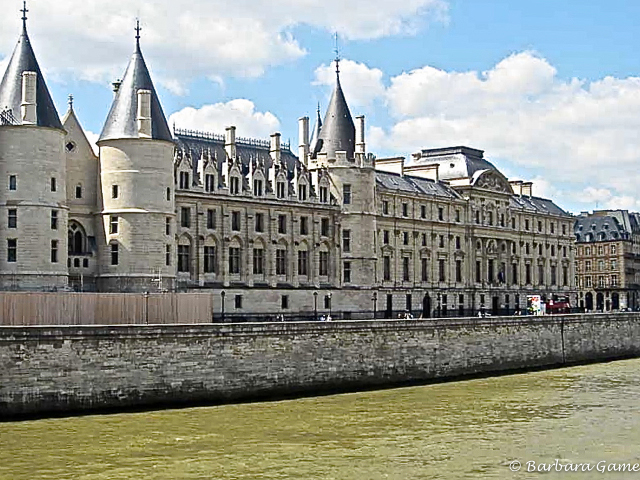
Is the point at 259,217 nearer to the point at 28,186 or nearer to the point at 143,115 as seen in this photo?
the point at 143,115

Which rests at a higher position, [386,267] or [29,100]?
[29,100]

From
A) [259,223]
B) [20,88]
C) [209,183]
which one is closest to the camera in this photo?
[20,88]

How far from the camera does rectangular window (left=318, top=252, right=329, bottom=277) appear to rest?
67625 mm

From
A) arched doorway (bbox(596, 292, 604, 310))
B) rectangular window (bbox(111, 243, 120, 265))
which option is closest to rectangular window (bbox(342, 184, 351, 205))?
rectangular window (bbox(111, 243, 120, 265))

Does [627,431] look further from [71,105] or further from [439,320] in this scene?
[71,105]

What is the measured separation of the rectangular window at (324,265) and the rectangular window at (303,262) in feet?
3.75

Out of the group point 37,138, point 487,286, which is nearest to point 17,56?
point 37,138

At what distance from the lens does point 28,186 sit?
4862cm

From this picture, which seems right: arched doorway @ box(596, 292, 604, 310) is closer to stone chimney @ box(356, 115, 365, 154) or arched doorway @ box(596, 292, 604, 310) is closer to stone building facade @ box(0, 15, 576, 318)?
stone building facade @ box(0, 15, 576, 318)

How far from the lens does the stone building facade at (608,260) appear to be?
115 m

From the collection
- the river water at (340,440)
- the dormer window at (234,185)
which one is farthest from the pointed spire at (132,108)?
the river water at (340,440)

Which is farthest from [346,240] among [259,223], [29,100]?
[29,100]

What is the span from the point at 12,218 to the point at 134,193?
6.62 metres

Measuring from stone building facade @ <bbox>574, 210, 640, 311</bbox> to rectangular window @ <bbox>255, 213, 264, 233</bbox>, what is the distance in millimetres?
59220
